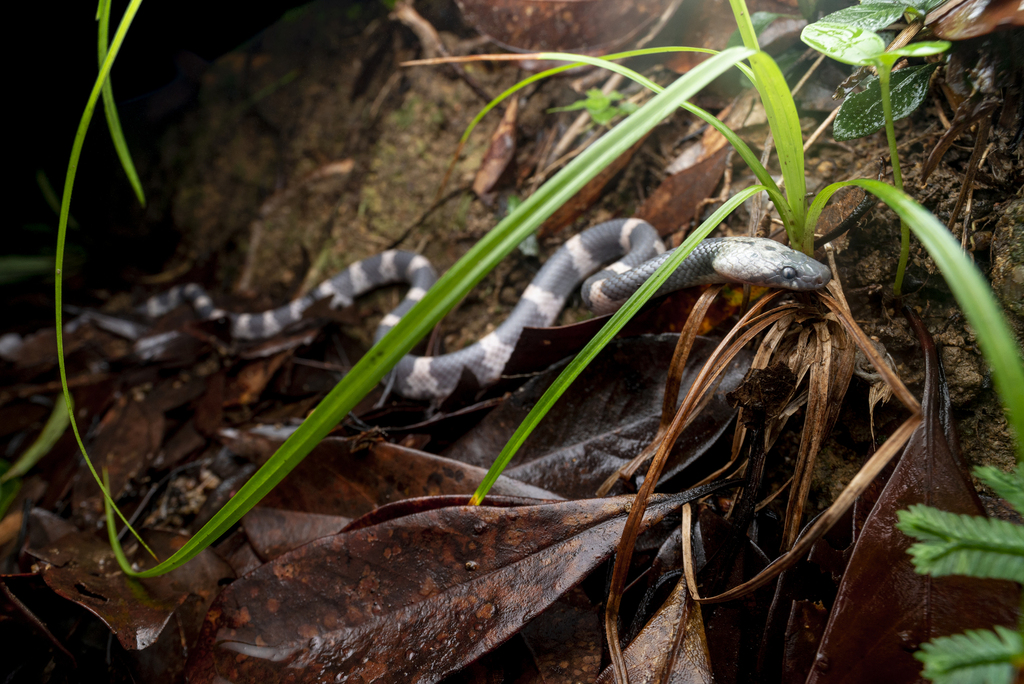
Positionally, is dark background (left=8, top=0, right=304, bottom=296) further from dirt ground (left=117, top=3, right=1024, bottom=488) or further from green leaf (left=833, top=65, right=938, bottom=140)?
green leaf (left=833, top=65, right=938, bottom=140)

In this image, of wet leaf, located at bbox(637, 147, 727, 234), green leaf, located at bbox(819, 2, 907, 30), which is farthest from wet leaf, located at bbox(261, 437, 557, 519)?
green leaf, located at bbox(819, 2, 907, 30)

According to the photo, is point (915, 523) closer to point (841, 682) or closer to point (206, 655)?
point (841, 682)

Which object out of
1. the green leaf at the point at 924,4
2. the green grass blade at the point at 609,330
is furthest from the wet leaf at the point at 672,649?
the green leaf at the point at 924,4

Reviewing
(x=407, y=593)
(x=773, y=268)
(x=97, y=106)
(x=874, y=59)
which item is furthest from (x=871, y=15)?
(x=97, y=106)

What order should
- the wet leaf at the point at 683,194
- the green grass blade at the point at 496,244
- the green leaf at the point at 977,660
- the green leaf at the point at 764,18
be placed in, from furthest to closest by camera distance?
the wet leaf at the point at 683,194, the green leaf at the point at 764,18, the green grass blade at the point at 496,244, the green leaf at the point at 977,660

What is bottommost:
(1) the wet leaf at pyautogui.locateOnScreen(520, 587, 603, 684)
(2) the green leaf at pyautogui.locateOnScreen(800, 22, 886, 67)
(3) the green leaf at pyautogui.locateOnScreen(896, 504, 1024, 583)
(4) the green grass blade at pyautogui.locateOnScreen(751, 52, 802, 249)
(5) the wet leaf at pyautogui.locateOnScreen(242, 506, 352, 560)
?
(5) the wet leaf at pyautogui.locateOnScreen(242, 506, 352, 560)

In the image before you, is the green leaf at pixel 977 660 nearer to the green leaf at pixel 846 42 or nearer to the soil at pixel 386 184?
the soil at pixel 386 184

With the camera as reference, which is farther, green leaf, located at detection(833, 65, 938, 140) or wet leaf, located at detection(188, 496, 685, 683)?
green leaf, located at detection(833, 65, 938, 140)
